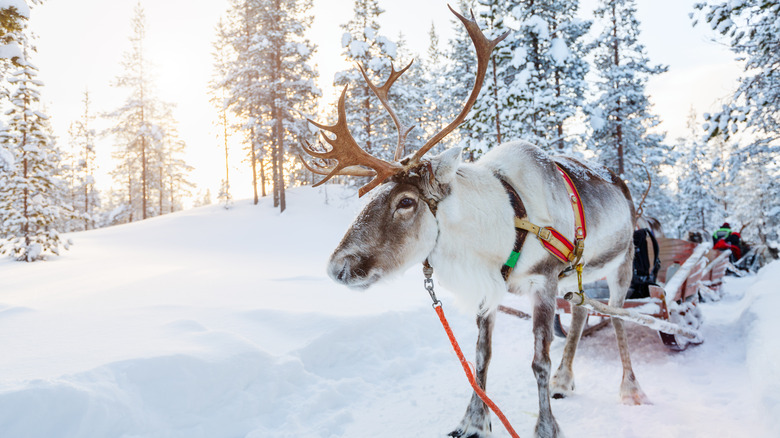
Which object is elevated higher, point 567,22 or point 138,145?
point 567,22

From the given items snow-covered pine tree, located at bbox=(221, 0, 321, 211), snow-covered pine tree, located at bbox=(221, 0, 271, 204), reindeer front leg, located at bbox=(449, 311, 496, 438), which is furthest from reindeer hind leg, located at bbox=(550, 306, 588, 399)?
snow-covered pine tree, located at bbox=(221, 0, 271, 204)

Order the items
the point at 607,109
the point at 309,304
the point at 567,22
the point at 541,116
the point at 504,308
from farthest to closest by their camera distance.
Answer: the point at 607,109 → the point at 567,22 → the point at 541,116 → the point at 309,304 → the point at 504,308

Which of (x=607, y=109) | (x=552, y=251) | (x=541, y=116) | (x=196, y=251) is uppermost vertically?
(x=607, y=109)

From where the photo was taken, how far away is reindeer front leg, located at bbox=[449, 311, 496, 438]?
3.03m

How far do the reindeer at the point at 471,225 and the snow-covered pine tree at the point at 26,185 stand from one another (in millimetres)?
15625

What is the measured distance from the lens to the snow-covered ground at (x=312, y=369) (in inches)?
110

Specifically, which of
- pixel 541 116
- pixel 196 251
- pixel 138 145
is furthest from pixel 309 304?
pixel 138 145

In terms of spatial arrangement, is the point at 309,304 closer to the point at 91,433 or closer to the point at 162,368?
the point at 162,368

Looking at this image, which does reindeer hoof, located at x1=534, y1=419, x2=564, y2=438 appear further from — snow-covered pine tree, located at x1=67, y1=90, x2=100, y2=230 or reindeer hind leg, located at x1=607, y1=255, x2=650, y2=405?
snow-covered pine tree, located at x1=67, y1=90, x2=100, y2=230

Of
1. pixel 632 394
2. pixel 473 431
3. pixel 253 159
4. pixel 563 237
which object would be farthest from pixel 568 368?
pixel 253 159

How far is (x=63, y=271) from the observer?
33.0ft

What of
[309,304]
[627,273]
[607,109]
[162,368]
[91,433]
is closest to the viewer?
[91,433]

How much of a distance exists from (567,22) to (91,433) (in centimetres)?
1769

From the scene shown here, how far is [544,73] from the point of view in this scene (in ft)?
46.6
